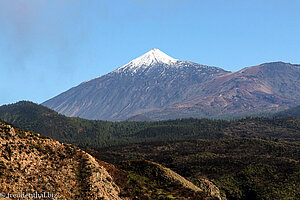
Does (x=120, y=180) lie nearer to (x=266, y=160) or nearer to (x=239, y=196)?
(x=239, y=196)

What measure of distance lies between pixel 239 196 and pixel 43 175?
82787 mm

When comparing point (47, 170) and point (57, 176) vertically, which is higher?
point (47, 170)

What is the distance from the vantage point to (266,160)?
16925 cm

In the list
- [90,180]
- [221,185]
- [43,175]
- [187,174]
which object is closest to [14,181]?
[43,175]

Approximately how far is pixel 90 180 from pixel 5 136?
58.1ft

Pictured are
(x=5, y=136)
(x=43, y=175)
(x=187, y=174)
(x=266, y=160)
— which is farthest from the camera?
(x=266, y=160)

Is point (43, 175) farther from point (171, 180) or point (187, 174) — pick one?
point (187, 174)

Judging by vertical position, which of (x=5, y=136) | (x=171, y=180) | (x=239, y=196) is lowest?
(x=239, y=196)

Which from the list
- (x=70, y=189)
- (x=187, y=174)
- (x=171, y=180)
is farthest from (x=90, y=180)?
(x=187, y=174)

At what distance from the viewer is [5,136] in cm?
6147

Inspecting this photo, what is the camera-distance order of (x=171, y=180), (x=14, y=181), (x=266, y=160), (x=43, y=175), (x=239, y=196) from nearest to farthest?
(x=14, y=181), (x=43, y=175), (x=171, y=180), (x=239, y=196), (x=266, y=160)

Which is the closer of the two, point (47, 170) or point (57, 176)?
point (57, 176)

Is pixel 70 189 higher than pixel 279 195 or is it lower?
higher

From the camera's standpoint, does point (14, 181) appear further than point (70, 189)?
No
